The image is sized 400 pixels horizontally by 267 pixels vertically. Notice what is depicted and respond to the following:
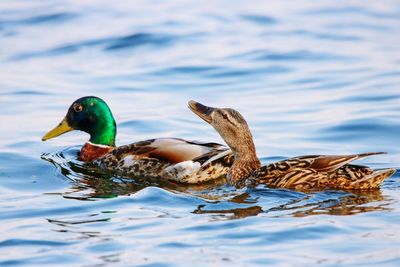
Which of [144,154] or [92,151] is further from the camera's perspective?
[92,151]

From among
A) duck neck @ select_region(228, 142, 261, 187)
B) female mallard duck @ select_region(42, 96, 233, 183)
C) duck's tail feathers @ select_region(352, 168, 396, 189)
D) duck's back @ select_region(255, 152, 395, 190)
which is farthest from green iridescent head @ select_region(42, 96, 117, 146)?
duck's tail feathers @ select_region(352, 168, 396, 189)

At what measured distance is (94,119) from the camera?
14.1 m

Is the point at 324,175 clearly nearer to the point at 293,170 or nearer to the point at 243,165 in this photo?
the point at 293,170

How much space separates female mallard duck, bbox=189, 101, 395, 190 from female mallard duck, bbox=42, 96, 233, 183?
0.31 meters

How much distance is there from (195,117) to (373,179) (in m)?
5.42

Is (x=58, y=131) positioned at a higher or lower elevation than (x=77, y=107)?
lower

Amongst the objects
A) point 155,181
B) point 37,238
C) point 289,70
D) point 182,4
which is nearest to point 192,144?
point 155,181

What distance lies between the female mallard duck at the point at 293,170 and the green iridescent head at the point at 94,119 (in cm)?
222

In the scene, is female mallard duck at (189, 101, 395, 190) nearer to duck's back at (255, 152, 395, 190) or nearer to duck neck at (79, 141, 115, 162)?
duck's back at (255, 152, 395, 190)

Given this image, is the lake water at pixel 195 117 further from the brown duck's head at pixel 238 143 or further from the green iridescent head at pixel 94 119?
the green iridescent head at pixel 94 119

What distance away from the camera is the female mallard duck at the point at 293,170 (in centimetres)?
1119

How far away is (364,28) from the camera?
2152 cm

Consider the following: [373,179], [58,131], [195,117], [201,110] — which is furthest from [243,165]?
[195,117]

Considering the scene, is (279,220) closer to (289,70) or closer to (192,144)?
(192,144)
